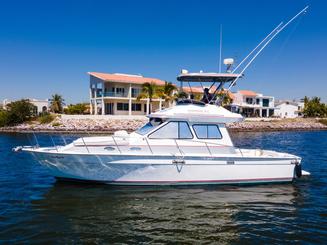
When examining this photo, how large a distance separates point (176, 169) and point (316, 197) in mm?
5069

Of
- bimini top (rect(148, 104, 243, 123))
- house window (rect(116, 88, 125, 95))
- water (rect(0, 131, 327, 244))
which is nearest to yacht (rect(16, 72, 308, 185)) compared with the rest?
bimini top (rect(148, 104, 243, 123))

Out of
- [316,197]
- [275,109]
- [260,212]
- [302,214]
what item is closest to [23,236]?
[260,212]

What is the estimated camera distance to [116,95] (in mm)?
52438

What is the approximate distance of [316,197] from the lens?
11523 mm

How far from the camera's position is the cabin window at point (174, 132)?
1245cm

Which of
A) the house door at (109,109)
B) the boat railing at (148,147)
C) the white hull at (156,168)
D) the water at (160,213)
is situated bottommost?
the water at (160,213)

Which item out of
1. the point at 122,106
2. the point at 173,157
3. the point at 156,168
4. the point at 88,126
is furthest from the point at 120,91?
the point at 173,157

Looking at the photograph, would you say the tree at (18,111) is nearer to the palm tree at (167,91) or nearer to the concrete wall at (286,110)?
the palm tree at (167,91)

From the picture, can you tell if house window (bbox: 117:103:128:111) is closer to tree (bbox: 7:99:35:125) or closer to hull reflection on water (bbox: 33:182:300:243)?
tree (bbox: 7:99:35:125)

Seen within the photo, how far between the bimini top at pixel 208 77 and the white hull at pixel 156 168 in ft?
11.7

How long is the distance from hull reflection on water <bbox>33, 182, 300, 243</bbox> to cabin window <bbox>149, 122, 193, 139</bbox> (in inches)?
77.6

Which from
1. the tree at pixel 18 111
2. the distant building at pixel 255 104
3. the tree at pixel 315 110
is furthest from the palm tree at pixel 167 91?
the tree at pixel 315 110

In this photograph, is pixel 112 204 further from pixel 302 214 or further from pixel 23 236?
pixel 302 214

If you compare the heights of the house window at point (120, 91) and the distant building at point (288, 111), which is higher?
the house window at point (120, 91)
